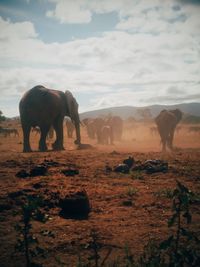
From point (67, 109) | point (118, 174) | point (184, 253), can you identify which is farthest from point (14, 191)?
point (67, 109)

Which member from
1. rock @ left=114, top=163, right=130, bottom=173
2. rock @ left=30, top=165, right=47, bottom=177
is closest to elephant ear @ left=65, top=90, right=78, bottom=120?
rock @ left=114, top=163, right=130, bottom=173

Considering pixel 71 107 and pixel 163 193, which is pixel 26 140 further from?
pixel 163 193

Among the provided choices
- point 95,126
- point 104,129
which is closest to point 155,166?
point 104,129

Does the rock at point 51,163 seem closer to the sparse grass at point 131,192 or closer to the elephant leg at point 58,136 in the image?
the sparse grass at point 131,192

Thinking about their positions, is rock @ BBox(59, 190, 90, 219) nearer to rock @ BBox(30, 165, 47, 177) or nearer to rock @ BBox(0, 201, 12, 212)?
rock @ BBox(0, 201, 12, 212)

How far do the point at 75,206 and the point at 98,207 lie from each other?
0.67 metres

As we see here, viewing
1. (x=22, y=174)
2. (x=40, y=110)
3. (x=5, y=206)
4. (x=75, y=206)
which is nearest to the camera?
(x=75, y=206)

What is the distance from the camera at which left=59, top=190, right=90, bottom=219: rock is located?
7.48 m

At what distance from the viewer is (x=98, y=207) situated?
26.1 ft

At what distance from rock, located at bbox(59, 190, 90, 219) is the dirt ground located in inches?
6.5

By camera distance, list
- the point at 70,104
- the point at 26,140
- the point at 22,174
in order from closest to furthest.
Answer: the point at 22,174 → the point at 26,140 → the point at 70,104

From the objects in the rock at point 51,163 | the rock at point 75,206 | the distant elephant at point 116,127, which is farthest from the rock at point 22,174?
the distant elephant at point 116,127

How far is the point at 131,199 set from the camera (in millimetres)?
8500

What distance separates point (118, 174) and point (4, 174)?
10.9ft
